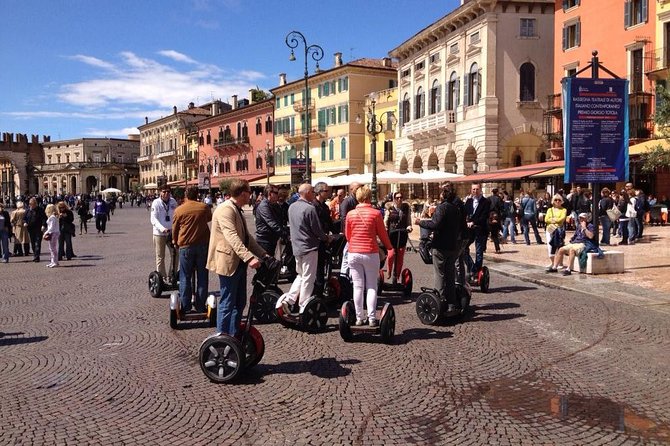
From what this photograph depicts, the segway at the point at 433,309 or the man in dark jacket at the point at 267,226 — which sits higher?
the man in dark jacket at the point at 267,226

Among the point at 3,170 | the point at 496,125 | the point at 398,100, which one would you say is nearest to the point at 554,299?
the point at 496,125

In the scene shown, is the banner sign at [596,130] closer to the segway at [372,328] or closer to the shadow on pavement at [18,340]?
the segway at [372,328]

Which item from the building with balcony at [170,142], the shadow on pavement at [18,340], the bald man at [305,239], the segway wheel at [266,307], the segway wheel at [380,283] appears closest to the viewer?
the shadow on pavement at [18,340]

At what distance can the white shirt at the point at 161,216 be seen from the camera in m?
9.88

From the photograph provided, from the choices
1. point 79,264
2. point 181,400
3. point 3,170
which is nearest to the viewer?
point 181,400

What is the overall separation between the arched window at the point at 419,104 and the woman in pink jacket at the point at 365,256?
37114mm

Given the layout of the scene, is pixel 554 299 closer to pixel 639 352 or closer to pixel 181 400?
pixel 639 352

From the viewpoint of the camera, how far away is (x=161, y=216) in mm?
9961

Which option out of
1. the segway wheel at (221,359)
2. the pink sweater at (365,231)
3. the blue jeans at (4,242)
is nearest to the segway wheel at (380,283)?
the pink sweater at (365,231)

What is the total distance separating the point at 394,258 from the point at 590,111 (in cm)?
611

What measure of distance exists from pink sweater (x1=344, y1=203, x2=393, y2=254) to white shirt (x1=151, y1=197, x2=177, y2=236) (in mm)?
4148

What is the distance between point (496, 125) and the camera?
34.7 m

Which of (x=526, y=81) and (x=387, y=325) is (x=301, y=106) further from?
(x=387, y=325)

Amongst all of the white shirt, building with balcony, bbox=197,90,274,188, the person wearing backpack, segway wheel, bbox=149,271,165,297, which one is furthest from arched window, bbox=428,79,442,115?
segway wheel, bbox=149,271,165,297
